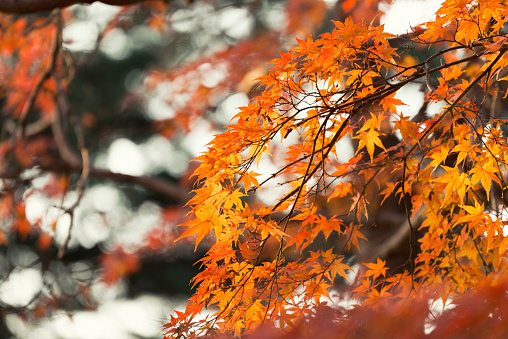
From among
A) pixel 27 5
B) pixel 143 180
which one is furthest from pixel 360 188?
pixel 143 180


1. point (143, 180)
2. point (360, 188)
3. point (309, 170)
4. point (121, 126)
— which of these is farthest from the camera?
point (121, 126)

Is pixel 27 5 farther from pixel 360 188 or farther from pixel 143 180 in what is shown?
pixel 143 180

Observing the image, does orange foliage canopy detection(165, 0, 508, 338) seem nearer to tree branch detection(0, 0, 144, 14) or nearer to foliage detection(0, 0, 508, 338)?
foliage detection(0, 0, 508, 338)

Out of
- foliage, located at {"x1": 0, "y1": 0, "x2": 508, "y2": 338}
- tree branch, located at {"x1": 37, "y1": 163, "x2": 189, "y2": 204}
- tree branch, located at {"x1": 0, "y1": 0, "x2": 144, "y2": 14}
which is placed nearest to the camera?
foliage, located at {"x1": 0, "y1": 0, "x2": 508, "y2": 338}

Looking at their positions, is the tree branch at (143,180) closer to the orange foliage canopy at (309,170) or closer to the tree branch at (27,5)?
the tree branch at (27,5)

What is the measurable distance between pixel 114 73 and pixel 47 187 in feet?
8.40

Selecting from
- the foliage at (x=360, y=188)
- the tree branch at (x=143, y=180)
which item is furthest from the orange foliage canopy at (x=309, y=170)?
the tree branch at (x=143, y=180)

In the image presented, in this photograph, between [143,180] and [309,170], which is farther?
[143,180]

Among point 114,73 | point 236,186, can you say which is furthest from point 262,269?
point 114,73

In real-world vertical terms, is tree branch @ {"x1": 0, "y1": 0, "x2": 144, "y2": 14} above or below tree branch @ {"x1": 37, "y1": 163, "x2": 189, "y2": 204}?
above

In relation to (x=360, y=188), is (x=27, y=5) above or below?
above

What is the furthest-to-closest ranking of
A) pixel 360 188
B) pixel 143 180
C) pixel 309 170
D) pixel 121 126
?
pixel 121 126
pixel 143 180
pixel 360 188
pixel 309 170

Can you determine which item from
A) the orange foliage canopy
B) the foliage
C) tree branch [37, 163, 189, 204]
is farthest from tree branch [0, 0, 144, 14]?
tree branch [37, 163, 189, 204]

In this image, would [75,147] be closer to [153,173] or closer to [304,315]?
[153,173]
